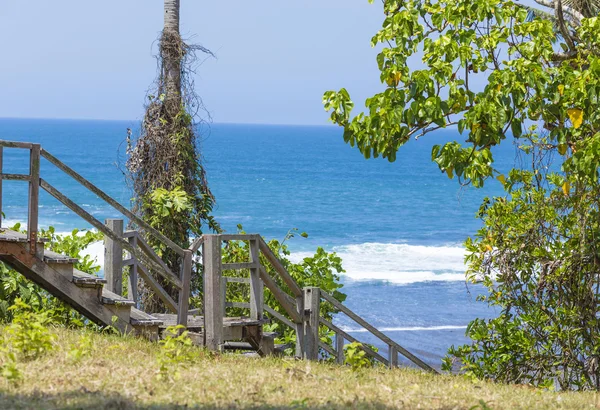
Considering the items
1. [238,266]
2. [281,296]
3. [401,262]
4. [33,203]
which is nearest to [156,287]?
[238,266]

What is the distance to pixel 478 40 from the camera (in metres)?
9.84

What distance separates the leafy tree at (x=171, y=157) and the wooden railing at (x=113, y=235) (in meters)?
3.52

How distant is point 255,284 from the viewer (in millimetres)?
10977

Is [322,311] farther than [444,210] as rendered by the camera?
No

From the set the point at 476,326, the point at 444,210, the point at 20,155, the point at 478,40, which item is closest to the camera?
the point at 478,40

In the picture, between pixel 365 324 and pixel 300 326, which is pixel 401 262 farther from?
pixel 300 326

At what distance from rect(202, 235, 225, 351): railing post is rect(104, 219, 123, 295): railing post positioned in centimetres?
111

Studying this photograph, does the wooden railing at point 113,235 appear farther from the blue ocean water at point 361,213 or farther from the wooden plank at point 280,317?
the blue ocean water at point 361,213

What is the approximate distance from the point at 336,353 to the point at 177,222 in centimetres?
405

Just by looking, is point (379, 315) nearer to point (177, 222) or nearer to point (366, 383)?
point (177, 222)

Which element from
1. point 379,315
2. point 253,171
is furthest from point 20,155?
point 379,315

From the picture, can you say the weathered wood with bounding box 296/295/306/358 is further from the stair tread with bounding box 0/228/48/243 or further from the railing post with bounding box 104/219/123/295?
the stair tread with bounding box 0/228/48/243

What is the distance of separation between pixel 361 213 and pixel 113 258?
54948 mm

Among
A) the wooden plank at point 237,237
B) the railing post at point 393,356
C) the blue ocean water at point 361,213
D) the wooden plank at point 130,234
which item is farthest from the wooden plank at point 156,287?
the blue ocean water at point 361,213
